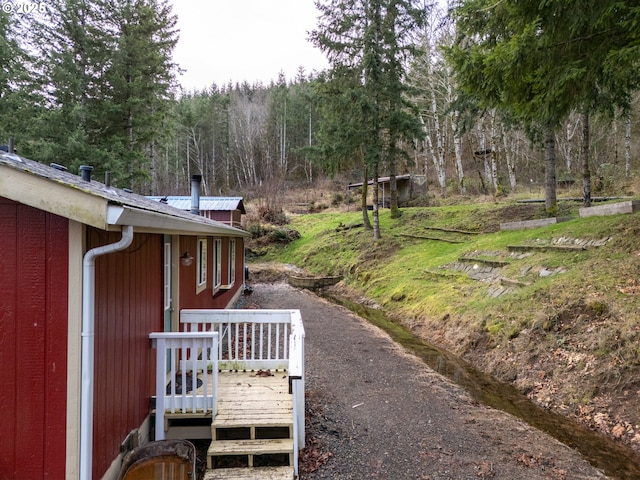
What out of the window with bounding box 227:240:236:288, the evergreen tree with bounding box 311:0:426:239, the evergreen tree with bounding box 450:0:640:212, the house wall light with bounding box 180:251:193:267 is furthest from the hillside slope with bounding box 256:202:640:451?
the house wall light with bounding box 180:251:193:267

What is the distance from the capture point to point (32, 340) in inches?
113

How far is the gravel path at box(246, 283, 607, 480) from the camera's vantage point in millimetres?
4090

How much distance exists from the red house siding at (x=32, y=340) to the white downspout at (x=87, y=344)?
15 centimetres

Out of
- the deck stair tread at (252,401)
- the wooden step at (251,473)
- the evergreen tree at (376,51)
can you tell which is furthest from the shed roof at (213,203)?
the wooden step at (251,473)

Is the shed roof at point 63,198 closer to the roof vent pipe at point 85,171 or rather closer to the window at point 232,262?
the roof vent pipe at point 85,171

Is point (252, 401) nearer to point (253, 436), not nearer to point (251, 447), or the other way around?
point (253, 436)

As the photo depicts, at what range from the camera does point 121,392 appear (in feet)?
12.0

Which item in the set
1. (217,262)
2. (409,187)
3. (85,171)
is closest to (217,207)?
(217,262)

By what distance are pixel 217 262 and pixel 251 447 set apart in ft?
23.9

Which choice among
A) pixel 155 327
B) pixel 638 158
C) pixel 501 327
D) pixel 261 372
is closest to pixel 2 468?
pixel 155 327

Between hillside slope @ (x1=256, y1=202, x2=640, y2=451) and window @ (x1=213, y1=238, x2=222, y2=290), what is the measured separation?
5.45 meters

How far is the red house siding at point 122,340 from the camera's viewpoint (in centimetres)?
318

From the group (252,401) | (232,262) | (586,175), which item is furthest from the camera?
(232,262)

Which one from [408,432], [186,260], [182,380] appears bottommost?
[408,432]
